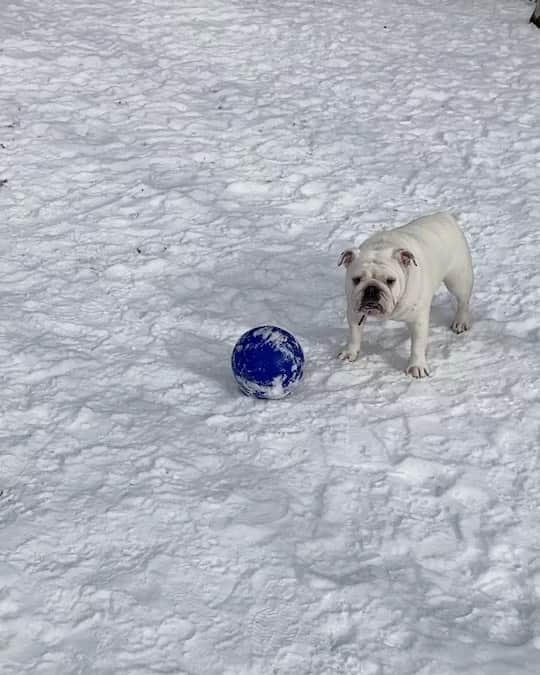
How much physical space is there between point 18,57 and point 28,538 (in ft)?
24.3

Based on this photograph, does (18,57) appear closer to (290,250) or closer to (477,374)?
(290,250)

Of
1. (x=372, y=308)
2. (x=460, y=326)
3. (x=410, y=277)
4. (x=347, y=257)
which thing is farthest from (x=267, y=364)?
(x=460, y=326)

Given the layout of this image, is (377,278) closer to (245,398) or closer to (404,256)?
(404,256)

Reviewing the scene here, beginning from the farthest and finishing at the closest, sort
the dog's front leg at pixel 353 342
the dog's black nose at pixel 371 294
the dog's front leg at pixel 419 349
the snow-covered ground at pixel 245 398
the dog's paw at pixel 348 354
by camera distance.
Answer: the dog's paw at pixel 348 354 < the dog's front leg at pixel 353 342 < the dog's front leg at pixel 419 349 < the dog's black nose at pixel 371 294 < the snow-covered ground at pixel 245 398

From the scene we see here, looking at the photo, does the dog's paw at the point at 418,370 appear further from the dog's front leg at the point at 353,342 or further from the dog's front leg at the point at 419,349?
the dog's front leg at the point at 353,342

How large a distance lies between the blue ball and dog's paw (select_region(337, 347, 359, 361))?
45 cm

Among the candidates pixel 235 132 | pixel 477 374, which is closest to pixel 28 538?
pixel 477 374

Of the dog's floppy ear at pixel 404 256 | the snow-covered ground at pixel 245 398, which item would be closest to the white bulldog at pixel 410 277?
the dog's floppy ear at pixel 404 256

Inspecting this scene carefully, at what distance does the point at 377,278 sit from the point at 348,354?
29.2 inches

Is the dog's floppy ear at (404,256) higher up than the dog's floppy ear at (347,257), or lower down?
higher up

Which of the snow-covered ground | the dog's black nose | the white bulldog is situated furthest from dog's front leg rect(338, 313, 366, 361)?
the dog's black nose

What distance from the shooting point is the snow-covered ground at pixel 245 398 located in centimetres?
336

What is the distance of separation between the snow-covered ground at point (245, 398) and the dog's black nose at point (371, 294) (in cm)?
62

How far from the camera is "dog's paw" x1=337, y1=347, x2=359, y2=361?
5.08 m
